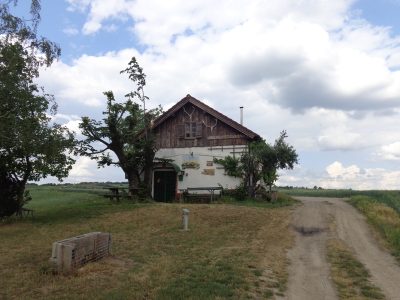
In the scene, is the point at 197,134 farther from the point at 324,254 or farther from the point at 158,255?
the point at 158,255

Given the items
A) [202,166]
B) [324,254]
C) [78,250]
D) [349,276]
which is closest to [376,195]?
[202,166]

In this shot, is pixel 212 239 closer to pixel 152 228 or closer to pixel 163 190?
pixel 152 228

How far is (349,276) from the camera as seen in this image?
1148 cm

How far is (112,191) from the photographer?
29.0m

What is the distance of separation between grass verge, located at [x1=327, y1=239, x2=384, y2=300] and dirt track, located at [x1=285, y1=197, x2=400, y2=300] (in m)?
0.18

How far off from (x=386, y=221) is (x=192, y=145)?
48.4 feet

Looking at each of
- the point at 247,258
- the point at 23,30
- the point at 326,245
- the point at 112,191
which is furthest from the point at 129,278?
the point at 112,191

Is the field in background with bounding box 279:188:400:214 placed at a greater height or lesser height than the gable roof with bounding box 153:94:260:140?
lesser

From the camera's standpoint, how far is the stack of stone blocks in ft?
Result: 33.7

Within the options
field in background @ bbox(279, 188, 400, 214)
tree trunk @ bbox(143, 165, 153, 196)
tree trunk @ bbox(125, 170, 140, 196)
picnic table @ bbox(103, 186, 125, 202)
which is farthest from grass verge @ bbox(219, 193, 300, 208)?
picnic table @ bbox(103, 186, 125, 202)

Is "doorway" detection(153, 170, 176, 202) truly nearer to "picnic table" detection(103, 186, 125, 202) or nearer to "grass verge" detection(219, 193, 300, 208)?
"picnic table" detection(103, 186, 125, 202)

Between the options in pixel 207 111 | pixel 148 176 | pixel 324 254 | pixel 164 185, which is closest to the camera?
pixel 324 254

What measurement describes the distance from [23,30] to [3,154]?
617cm

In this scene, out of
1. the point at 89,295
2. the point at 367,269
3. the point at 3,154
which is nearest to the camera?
the point at 89,295
